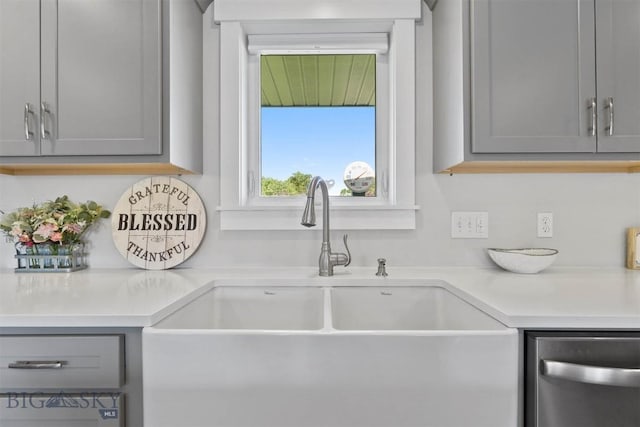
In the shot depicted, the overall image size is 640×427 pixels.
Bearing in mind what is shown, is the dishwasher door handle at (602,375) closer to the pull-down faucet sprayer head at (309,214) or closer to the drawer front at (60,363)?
the pull-down faucet sprayer head at (309,214)

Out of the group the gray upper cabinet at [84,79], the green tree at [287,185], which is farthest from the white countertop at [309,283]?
the gray upper cabinet at [84,79]

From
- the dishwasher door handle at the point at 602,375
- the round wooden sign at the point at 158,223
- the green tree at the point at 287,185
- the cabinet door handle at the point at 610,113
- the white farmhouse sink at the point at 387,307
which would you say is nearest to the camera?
the dishwasher door handle at the point at 602,375

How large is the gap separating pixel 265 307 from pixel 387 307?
47cm

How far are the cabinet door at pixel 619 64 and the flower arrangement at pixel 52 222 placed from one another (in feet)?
6.68

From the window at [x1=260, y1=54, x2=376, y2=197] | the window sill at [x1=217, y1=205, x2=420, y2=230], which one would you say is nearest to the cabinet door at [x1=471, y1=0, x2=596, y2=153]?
the window sill at [x1=217, y1=205, x2=420, y2=230]

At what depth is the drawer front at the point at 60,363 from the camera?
942 mm

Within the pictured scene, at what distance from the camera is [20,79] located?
1.39 meters

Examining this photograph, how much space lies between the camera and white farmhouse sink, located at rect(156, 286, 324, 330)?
1.44m

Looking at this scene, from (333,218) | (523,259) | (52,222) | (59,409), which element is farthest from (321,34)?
(59,409)

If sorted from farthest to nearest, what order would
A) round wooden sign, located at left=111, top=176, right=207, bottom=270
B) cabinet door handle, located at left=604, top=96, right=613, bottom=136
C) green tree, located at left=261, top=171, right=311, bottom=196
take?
green tree, located at left=261, top=171, right=311, bottom=196 < round wooden sign, located at left=111, top=176, right=207, bottom=270 < cabinet door handle, located at left=604, top=96, right=613, bottom=136

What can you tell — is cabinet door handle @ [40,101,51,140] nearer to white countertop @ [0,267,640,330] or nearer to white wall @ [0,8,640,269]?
white wall @ [0,8,640,269]

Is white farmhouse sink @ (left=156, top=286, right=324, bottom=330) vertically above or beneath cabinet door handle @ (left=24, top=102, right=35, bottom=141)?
beneath

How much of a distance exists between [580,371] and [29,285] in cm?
168

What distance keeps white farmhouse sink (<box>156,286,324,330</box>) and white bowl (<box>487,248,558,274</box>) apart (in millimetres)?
756
